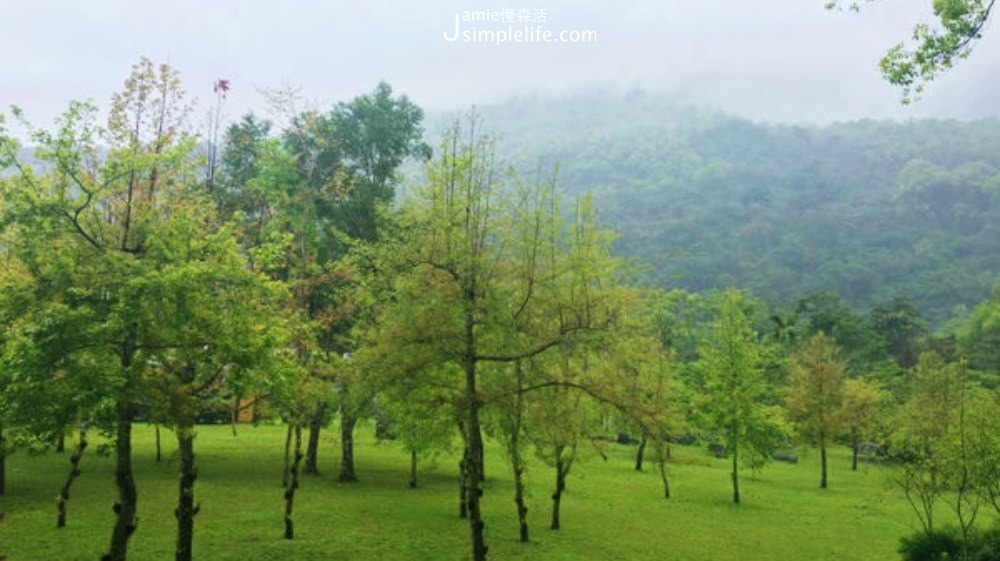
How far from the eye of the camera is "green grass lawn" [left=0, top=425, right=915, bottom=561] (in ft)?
64.6

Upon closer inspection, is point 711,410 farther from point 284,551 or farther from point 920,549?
point 284,551

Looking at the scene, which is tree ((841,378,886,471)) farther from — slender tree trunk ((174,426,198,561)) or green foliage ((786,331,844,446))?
slender tree trunk ((174,426,198,561))

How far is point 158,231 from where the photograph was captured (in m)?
14.3

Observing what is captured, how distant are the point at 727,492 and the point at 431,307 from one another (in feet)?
90.0

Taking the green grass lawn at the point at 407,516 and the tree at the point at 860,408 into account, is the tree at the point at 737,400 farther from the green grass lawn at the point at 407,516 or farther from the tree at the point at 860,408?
the tree at the point at 860,408

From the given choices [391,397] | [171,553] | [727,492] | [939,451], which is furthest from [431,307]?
[727,492]

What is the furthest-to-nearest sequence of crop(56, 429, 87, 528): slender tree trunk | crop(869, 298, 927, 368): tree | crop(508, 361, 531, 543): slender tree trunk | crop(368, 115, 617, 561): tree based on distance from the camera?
crop(869, 298, 927, 368): tree
crop(56, 429, 87, 528): slender tree trunk
crop(508, 361, 531, 543): slender tree trunk
crop(368, 115, 617, 561): tree

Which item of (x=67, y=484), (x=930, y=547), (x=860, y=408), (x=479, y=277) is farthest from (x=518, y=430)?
(x=860, y=408)

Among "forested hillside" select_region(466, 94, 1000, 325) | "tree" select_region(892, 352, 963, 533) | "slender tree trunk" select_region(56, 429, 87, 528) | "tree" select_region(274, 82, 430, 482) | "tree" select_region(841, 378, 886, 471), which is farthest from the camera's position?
"forested hillside" select_region(466, 94, 1000, 325)

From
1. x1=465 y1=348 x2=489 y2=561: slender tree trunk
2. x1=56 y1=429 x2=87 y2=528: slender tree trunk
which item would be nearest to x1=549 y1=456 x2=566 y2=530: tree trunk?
x1=465 y1=348 x2=489 y2=561: slender tree trunk

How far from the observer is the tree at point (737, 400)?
3550 cm

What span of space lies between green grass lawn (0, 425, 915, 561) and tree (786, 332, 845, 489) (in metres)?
4.23

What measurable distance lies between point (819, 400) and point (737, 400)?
11132 mm

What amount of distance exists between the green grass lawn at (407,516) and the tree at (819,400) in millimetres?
4230
